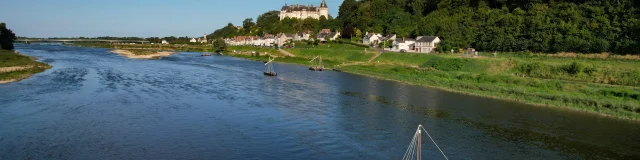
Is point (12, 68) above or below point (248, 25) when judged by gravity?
below

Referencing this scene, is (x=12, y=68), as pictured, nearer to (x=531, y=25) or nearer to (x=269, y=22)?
(x=531, y=25)

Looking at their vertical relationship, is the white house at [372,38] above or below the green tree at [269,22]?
below

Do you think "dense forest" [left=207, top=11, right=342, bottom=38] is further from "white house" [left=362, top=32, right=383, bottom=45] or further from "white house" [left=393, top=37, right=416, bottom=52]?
"white house" [left=393, top=37, right=416, bottom=52]

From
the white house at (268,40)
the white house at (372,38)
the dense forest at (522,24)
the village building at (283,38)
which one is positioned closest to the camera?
the dense forest at (522,24)

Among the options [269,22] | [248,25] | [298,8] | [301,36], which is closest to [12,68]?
[301,36]

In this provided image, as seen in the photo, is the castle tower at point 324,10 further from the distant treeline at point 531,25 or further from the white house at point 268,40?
the distant treeline at point 531,25

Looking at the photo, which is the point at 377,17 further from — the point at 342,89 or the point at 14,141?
the point at 14,141

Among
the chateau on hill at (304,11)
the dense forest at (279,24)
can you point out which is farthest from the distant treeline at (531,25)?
the chateau on hill at (304,11)

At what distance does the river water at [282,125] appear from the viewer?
20609mm

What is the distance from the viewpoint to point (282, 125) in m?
26.0

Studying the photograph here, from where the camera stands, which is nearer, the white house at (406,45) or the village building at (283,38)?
the white house at (406,45)

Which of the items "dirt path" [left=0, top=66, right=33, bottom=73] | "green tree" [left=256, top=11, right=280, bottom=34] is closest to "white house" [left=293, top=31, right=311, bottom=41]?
"green tree" [left=256, top=11, right=280, bottom=34]

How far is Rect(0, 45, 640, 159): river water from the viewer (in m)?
20.6

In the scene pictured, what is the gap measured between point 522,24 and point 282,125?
166 ft
